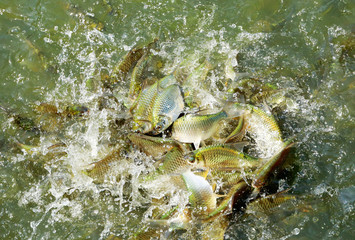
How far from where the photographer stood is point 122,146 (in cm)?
307

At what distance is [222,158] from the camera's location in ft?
9.12

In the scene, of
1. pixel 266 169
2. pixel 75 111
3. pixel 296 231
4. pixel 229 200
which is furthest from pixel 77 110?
pixel 296 231

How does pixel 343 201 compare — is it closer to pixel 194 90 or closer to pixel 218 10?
pixel 194 90

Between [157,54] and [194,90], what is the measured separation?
77 centimetres

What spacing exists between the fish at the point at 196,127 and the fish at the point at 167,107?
94 mm

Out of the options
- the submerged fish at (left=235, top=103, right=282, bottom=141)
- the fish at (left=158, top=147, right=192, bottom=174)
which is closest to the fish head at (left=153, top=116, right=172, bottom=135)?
the fish at (left=158, top=147, right=192, bottom=174)

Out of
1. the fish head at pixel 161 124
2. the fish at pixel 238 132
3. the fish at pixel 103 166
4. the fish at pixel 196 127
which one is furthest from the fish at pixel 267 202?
the fish at pixel 103 166

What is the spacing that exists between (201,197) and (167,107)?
0.89 metres

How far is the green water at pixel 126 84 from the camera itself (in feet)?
9.96

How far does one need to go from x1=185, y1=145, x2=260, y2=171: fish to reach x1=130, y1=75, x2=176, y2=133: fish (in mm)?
546

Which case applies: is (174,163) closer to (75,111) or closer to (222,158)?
(222,158)

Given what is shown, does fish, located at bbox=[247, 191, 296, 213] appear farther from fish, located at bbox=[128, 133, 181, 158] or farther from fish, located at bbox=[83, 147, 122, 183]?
fish, located at bbox=[83, 147, 122, 183]

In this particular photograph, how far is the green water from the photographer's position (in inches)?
120

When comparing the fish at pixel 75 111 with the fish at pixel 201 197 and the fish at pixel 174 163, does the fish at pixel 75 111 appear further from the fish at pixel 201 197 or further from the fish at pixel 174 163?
the fish at pixel 201 197
